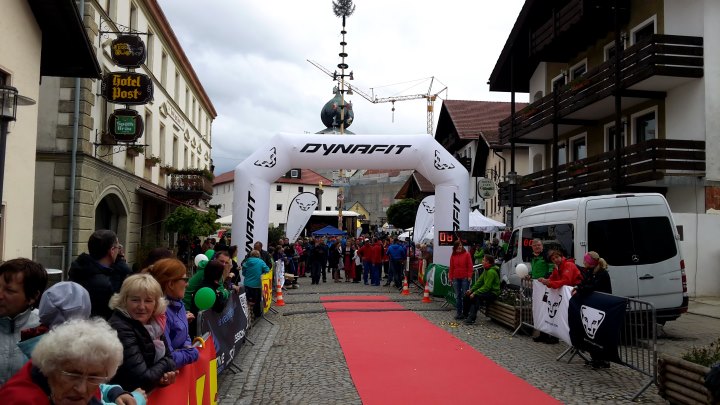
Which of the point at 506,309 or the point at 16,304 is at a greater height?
the point at 16,304

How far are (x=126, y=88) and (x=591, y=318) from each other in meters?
13.6

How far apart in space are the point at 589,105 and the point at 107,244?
59.5 ft

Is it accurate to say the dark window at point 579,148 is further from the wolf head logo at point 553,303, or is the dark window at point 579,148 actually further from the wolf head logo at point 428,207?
the wolf head logo at point 553,303

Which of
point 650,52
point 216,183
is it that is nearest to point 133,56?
point 650,52

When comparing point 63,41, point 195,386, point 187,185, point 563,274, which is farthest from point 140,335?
point 187,185

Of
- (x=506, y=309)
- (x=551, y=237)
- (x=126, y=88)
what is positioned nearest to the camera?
(x=506, y=309)

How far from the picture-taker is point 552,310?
9.23 meters

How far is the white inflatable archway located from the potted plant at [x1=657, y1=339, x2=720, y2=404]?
10933 millimetres

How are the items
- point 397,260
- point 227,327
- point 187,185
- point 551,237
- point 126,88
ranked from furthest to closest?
point 187,185
point 397,260
point 126,88
point 551,237
point 227,327

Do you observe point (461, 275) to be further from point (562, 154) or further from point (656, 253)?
point (562, 154)

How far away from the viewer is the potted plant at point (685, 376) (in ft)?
18.3

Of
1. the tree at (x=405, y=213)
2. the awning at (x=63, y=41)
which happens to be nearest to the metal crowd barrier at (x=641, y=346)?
the awning at (x=63, y=41)

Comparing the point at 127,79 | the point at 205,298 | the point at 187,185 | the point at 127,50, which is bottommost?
the point at 205,298

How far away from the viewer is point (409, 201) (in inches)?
2079
